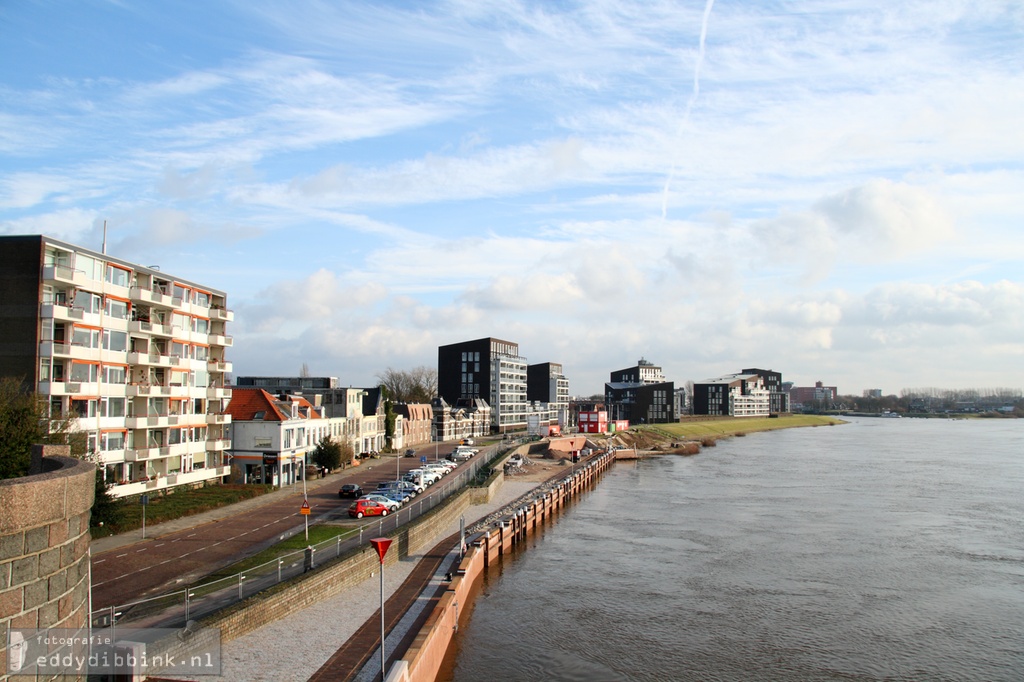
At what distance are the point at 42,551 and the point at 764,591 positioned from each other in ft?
106

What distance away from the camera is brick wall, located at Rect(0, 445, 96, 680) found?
590cm

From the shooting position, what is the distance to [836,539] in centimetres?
4494

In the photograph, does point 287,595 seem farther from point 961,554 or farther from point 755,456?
point 755,456

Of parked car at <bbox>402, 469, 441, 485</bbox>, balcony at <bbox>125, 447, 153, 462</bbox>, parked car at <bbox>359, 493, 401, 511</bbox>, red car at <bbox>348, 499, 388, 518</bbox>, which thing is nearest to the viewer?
red car at <bbox>348, 499, 388, 518</bbox>

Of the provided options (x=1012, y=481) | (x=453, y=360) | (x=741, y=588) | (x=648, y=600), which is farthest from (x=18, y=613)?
(x=453, y=360)

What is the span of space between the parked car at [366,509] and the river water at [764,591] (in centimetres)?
761

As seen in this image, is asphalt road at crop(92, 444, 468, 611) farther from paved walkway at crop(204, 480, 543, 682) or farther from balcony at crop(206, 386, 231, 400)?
balcony at crop(206, 386, 231, 400)

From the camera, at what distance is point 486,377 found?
13712cm

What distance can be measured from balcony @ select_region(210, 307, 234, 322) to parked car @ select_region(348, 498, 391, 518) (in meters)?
20.8

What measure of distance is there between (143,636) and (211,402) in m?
39.2

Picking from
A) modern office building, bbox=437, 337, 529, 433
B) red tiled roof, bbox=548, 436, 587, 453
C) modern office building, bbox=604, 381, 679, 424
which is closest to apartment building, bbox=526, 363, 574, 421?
modern office building, bbox=604, 381, 679, 424

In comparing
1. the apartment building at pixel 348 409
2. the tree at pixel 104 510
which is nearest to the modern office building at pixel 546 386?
the apartment building at pixel 348 409

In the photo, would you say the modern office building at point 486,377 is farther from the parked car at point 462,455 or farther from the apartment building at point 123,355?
the apartment building at point 123,355

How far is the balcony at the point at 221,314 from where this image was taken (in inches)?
2153
